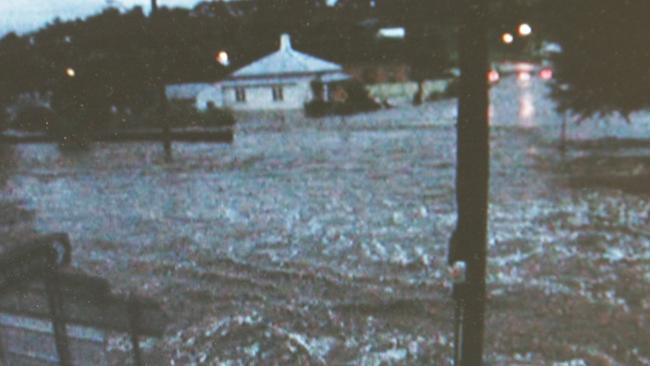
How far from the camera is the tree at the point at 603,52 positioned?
1549cm

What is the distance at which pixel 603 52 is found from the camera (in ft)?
53.4

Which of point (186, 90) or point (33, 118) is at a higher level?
point (186, 90)

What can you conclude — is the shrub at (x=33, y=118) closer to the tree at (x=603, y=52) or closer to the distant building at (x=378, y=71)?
the distant building at (x=378, y=71)

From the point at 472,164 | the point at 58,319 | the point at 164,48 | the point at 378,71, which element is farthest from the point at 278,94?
the point at 472,164

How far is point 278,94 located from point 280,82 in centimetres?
105

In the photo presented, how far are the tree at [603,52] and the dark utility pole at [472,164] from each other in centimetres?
1350

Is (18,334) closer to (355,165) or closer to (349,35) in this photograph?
(355,165)

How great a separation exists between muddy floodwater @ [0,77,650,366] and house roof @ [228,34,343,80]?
25.2 meters

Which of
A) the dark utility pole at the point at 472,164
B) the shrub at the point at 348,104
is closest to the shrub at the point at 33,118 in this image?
the shrub at the point at 348,104

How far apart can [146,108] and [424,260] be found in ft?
102

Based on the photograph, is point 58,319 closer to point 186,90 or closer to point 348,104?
point 348,104

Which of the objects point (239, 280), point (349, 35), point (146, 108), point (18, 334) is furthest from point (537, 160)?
point (349, 35)

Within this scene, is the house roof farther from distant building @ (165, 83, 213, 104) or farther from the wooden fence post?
the wooden fence post

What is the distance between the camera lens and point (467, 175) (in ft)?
12.3
